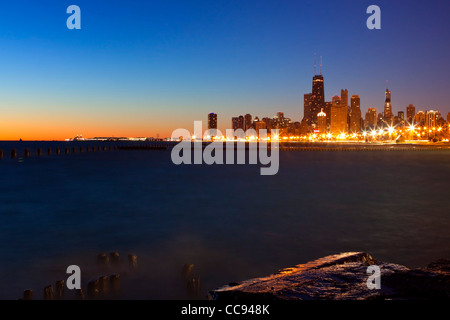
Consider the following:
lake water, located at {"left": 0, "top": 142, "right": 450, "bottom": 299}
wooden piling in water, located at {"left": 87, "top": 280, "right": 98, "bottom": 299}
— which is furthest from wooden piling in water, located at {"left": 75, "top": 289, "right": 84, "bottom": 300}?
lake water, located at {"left": 0, "top": 142, "right": 450, "bottom": 299}

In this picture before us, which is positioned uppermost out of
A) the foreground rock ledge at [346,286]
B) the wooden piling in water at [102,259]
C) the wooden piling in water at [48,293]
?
the foreground rock ledge at [346,286]

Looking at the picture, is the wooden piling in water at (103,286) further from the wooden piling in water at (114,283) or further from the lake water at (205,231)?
the lake water at (205,231)

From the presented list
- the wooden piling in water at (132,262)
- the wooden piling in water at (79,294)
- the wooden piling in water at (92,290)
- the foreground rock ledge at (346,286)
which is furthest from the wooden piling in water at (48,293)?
the foreground rock ledge at (346,286)

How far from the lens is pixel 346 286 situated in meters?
5.16

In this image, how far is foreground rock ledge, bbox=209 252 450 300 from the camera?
4.72 metres

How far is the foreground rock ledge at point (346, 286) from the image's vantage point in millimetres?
4723

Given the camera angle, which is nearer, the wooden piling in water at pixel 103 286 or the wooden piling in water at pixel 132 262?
the wooden piling in water at pixel 103 286

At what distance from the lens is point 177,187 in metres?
27.0

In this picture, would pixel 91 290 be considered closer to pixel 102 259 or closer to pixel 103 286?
pixel 103 286

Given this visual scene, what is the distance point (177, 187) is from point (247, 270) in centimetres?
1843

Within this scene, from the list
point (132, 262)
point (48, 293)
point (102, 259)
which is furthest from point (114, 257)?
point (48, 293)
